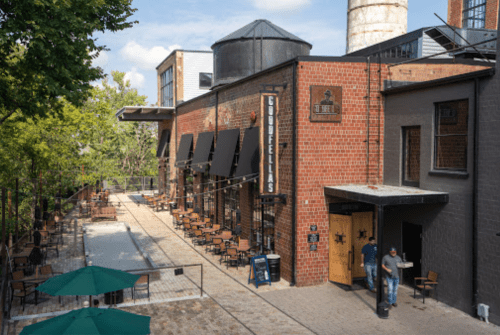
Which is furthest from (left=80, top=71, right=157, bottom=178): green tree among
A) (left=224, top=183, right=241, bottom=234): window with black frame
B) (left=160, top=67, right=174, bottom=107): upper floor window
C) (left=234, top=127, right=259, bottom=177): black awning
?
(left=234, top=127, right=259, bottom=177): black awning

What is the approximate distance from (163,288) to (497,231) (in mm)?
10124

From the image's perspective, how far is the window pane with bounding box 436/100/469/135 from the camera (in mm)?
A: 12820

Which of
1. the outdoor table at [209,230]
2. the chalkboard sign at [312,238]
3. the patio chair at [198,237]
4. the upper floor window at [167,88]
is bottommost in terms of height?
the patio chair at [198,237]

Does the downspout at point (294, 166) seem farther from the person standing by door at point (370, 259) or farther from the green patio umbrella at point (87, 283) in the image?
the green patio umbrella at point (87, 283)

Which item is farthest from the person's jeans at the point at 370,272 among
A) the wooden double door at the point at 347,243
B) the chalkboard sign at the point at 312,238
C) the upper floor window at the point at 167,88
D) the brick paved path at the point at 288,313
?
the upper floor window at the point at 167,88

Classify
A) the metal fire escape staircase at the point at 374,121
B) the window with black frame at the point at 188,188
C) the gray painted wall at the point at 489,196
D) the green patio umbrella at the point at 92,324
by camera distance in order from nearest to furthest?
1. the green patio umbrella at the point at 92,324
2. the gray painted wall at the point at 489,196
3. the metal fire escape staircase at the point at 374,121
4. the window with black frame at the point at 188,188

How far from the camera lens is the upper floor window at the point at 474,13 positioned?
3900 cm

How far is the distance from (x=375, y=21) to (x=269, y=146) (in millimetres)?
24745

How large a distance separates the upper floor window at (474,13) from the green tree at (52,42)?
34.4 metres

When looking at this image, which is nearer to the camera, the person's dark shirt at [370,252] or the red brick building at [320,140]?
the person's dark shirt at [370,252]

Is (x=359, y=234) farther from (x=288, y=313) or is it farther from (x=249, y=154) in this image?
(x=249, y=154)

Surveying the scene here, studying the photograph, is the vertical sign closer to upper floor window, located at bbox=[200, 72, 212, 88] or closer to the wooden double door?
the wooden double door

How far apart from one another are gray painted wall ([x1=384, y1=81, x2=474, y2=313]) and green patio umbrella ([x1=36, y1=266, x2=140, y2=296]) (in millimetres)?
8936

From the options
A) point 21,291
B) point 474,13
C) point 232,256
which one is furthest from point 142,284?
point 474,13
